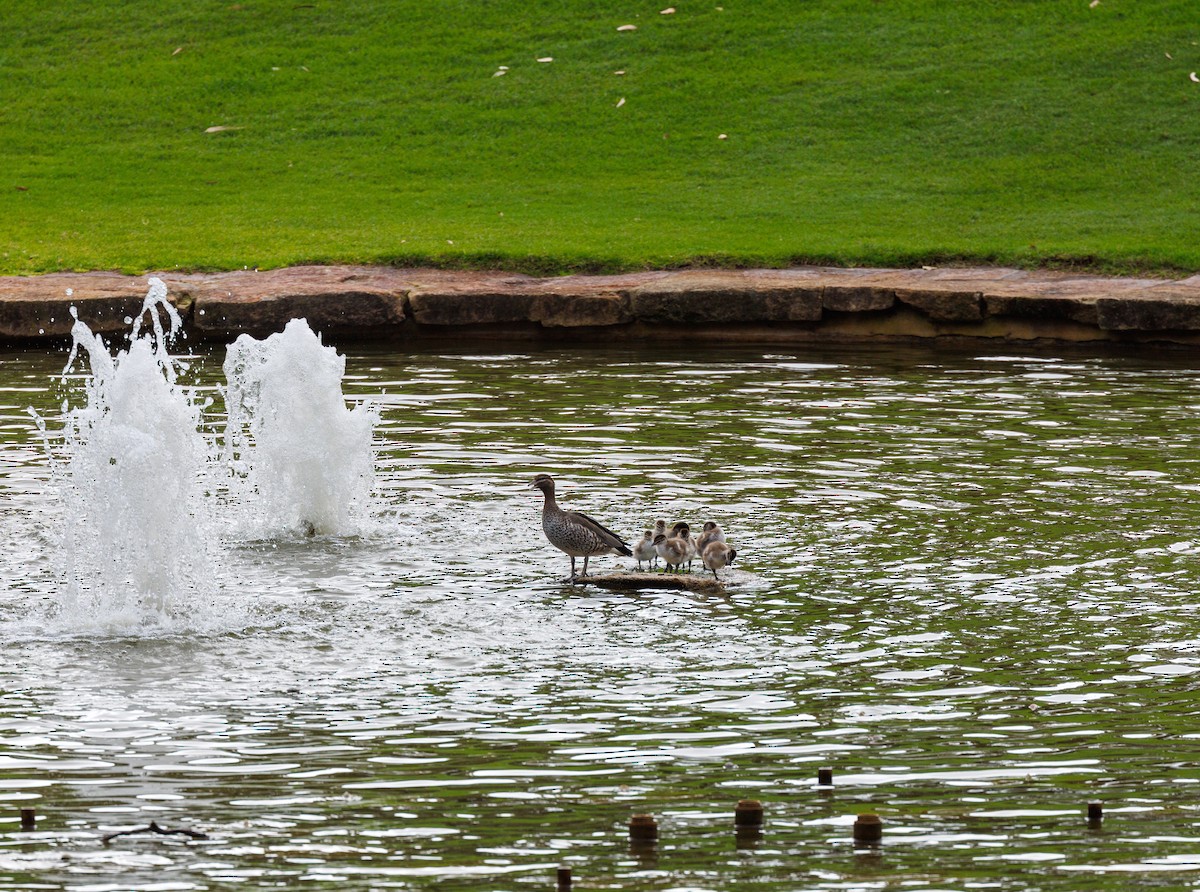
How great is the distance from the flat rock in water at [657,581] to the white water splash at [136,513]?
7.18 feet

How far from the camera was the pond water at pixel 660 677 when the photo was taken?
21.3ft

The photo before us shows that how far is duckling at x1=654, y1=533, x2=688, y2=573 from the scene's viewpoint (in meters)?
10.9

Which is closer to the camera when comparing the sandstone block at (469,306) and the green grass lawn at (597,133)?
the sandstone block at (469,306)

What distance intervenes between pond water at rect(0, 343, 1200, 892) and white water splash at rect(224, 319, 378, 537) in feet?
0.75

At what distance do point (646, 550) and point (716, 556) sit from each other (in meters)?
0.62

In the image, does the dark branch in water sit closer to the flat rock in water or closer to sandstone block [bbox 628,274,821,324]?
the flat rock in water

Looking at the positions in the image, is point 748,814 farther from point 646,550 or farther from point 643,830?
point 646,550

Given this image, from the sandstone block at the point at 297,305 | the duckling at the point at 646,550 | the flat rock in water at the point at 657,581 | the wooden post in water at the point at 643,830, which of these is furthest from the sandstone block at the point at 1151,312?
the wooden post in water at the point at 643,830

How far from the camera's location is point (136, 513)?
34.6 feet

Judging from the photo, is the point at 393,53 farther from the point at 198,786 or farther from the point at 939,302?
the point at 198,786

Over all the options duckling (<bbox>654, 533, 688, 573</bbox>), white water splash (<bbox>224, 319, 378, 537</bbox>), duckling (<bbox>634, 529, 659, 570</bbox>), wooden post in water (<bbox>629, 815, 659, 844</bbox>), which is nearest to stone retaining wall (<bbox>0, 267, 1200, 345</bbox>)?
white water splash (<bbox>224, 319, 378, 537</bbox>)

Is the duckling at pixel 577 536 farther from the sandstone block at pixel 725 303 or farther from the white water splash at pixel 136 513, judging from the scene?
the sandstone block at pixel 725 303

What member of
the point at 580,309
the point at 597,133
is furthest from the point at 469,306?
the point at 597,133

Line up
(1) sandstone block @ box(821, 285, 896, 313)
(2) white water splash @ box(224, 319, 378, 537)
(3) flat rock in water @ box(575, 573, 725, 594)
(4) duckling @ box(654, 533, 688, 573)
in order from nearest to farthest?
1. (3) flat rock in water @ box(575, 573, 725, 594)
2. (4) duckling @ box(654, 533, 688, 573)
3. (2) white water splash @ box(224, 319, 378, 537)
4. (1) sandstone block @ box(821, 285, 896, 313)
